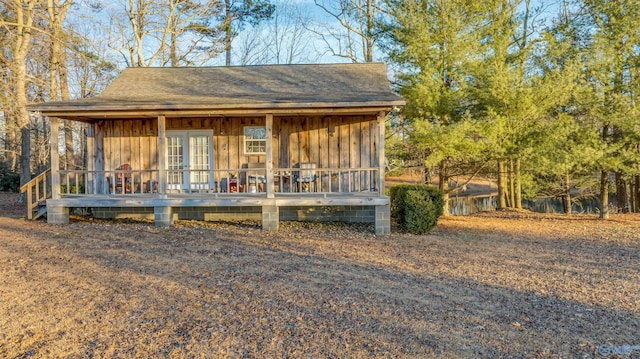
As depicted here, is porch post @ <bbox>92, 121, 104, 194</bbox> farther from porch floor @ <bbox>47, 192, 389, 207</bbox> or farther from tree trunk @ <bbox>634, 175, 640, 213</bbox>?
tree trunk @ <bbox>634, 175, 640, 213</bbox>

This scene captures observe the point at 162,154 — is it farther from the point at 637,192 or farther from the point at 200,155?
the point at 637,192

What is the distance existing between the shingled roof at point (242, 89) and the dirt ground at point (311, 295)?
2.92 metres

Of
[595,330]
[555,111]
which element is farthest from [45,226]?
[555,111]

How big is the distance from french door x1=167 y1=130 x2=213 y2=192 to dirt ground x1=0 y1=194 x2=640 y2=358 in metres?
2.95

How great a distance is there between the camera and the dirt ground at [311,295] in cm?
399

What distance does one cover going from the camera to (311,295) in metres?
5.33

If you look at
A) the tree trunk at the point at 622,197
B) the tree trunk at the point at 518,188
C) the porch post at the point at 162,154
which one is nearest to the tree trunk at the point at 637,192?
the tree trunk at the point at 622,197

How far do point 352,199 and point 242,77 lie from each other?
591cm

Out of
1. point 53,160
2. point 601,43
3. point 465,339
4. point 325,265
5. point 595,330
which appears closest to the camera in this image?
point 465,339

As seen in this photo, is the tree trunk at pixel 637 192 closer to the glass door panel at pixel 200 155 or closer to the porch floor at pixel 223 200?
the porch floor at pixel 223 200

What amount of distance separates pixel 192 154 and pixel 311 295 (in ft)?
26.0

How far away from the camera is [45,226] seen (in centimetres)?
1021

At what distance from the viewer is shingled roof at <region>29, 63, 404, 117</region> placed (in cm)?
976

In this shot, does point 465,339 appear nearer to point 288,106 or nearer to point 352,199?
point 352,199
